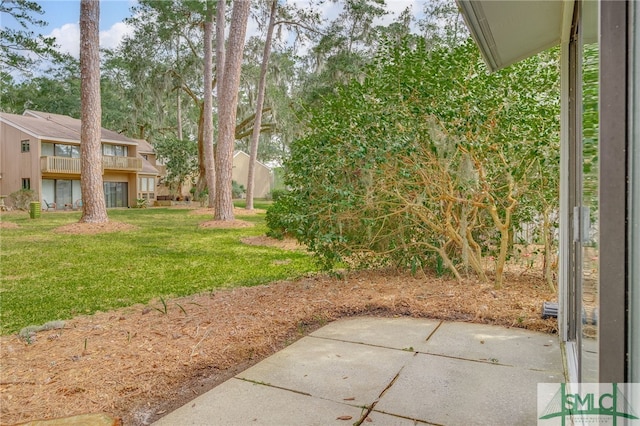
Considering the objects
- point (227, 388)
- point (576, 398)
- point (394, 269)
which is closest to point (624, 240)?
point (576, 398)

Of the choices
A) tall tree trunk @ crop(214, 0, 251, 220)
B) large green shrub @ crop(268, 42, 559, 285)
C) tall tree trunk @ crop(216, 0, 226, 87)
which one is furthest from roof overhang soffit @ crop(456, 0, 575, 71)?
tall tree trunk @ crop(216, 0, 226, 87)

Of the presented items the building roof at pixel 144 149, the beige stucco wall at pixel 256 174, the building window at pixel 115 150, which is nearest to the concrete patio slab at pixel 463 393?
the building window at pixel 115 150

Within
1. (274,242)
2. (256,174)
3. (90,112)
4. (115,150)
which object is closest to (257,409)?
(274,242)

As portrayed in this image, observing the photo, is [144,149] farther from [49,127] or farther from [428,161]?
[428,161]

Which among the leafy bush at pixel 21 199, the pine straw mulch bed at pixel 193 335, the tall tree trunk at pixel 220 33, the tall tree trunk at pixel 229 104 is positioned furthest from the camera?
the leafy bush at pixel 21 199

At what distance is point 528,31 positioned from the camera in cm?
269

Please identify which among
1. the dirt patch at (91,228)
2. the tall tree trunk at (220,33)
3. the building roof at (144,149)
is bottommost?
the dirt patch at (91,228)

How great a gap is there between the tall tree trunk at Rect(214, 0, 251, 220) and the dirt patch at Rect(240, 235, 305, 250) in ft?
12.7

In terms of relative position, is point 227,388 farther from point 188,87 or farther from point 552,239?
point 188,87

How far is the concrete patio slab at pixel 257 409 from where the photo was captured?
1.93 metres

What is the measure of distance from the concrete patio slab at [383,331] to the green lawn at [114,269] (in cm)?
224

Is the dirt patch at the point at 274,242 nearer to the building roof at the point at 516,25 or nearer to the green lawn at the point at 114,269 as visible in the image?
the green lawn at the point at 114,269

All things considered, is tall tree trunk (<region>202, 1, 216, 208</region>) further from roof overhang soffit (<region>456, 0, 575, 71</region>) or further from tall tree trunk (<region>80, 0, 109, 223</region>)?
roof overhang soffit (<region>456, 0, 575, 71</region>)

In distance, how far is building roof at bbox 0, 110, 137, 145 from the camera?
21.0 m
